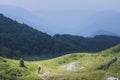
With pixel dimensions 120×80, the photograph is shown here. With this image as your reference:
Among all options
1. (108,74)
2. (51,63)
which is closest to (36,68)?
(51,63)

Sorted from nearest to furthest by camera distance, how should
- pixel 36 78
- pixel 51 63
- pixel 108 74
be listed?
pixel 108 74, pixel 36 78, pixel 51 63

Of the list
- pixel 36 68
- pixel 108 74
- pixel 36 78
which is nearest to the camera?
pixel 108 74

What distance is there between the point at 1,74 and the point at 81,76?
112 feet

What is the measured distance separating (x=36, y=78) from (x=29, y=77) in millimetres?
3562

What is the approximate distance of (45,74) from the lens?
146 metres

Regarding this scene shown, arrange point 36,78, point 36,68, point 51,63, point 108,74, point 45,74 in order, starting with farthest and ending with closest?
point 51,63
point 36,68
point 45,74
point 36,78
point 108,74

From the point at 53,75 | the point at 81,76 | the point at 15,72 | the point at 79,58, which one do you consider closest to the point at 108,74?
the point at 81,76

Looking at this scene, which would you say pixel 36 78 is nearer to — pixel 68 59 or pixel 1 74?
pixel 1 74

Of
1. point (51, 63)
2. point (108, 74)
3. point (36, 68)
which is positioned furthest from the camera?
point (51, 63)

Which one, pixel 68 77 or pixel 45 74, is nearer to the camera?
pixel 68 77

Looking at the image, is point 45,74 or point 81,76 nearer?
point 81,76

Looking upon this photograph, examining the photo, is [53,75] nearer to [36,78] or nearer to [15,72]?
[36,78]

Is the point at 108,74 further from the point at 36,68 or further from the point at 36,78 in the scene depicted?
the point at 36,68

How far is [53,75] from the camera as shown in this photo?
14062cm
